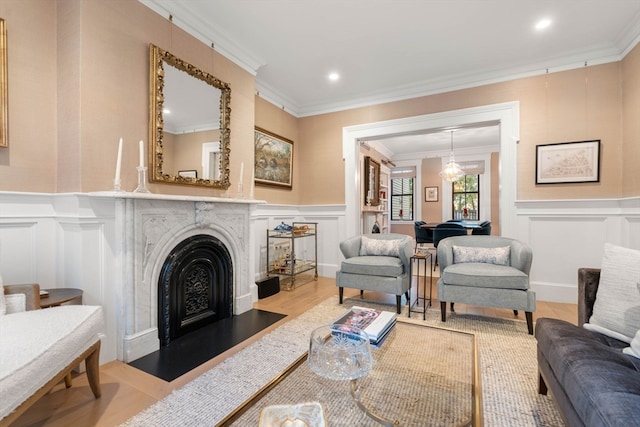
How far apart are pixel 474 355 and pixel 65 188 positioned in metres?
2.77

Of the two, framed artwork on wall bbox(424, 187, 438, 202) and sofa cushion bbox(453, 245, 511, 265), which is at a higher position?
framed artwork on wall bbox(424, 187, 438, 202)

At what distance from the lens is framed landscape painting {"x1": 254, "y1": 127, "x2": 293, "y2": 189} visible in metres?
4.01

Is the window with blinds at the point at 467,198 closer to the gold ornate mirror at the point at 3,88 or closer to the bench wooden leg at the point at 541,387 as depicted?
the bench wooden leg at the point at 541,387

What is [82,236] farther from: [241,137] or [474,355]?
[474,355]

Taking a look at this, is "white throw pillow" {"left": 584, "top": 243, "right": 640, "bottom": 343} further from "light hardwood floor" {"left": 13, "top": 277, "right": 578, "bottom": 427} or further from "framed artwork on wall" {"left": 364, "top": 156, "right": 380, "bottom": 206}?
"framed artwork on wall" {"left": 364, "top": 156, "right": 380, "bottom": 206}

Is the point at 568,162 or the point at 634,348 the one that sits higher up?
the point at 568,162

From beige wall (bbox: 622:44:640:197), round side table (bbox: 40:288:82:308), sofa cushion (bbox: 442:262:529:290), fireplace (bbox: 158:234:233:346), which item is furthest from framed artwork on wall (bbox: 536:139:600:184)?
round side table (bbox: 40:288:82:308)

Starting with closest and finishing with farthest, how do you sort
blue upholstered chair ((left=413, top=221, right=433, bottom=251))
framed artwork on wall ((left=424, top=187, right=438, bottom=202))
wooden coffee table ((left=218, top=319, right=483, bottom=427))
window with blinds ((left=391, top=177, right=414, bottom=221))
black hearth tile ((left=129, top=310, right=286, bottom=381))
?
wooden coffee table ((left=218, top=319, right=483, bottom=427)), black hearth tile ((left=129, top=310, right=286, bottom=381)), blue upholstered chair ((left=413, top=221, right=433, bottom=251)), framed artwork on wall ((left=424, top=187, right=438, bottom=202)), window with blinds ((left=391, top=177, right=414, bottom=221))

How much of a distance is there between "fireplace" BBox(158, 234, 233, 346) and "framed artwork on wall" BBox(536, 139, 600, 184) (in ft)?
12.4

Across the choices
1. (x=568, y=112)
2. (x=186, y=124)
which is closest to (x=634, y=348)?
(x=568, y=112)

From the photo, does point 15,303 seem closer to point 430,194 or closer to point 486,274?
point 486,274

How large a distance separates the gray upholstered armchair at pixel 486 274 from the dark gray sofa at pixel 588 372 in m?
0.88

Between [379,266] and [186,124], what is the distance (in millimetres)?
2352

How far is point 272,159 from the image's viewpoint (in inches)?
169
